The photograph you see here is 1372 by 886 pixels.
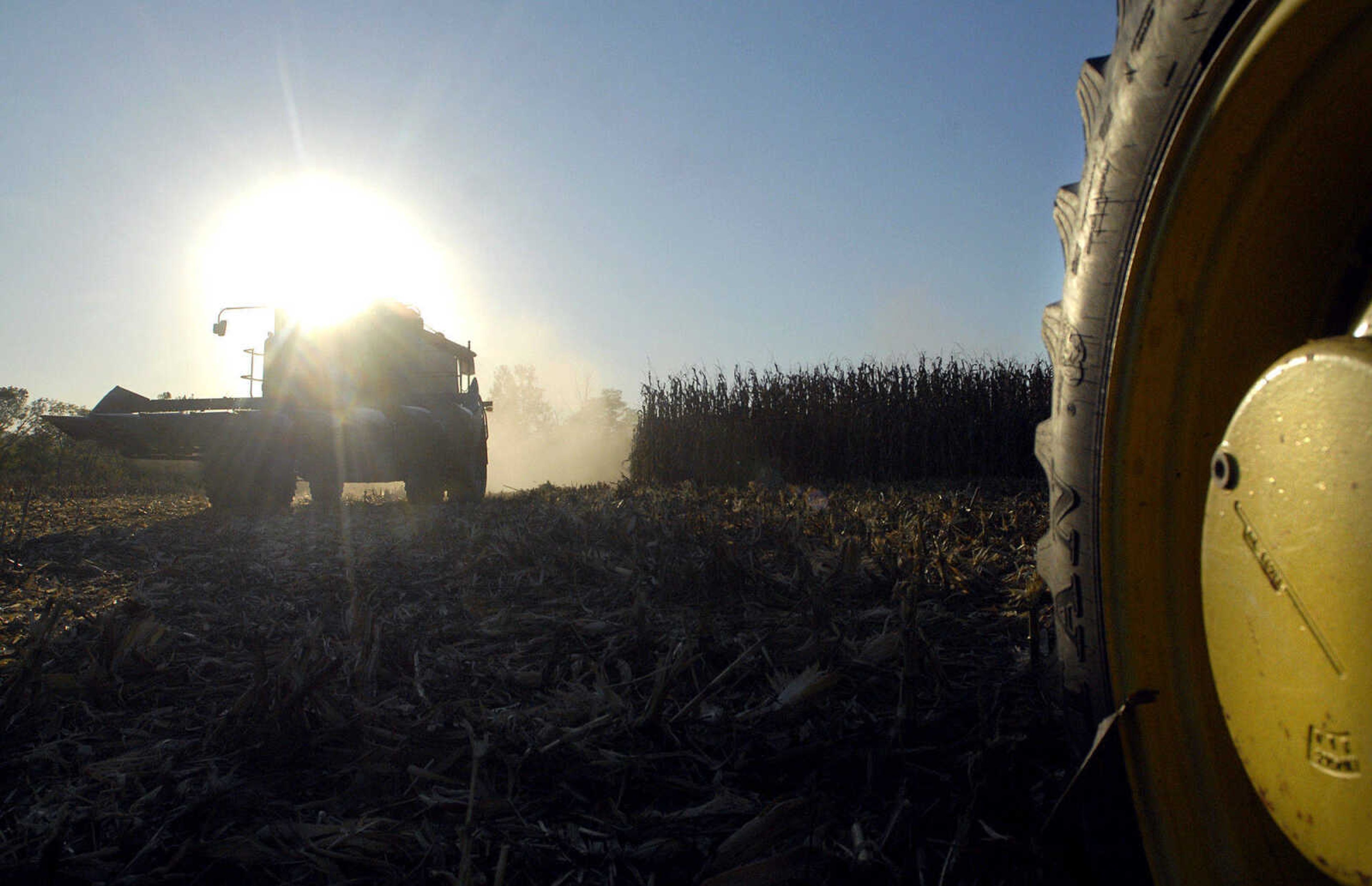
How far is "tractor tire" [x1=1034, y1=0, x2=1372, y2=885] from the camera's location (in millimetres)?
888

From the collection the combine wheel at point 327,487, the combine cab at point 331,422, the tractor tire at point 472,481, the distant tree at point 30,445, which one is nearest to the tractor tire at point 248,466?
the combine cab at point 331,422

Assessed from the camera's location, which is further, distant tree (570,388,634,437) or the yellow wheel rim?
distant tree (570,388,634,437)

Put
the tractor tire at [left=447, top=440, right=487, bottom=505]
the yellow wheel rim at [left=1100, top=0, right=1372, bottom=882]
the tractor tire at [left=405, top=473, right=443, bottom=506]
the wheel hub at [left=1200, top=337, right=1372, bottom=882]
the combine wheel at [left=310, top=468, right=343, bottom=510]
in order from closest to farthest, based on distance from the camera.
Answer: the wheel hub at [left=1200, top=337, right=1372, bottom=882]
the yellow wheel rim at [left=1100, top=0, right=1372, bottom=882]
the combine wheel at [left=310, top=468, right=343, bottom=510]
the tractor tire at [left=405, top=473, right=443, bottom=506]
the tractor tire at [left=447, top=440, right=487, bottom=505]

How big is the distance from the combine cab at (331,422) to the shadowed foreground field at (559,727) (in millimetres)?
4503

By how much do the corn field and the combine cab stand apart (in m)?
4.84

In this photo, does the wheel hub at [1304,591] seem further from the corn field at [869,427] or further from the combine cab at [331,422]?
the corn field at [869,427]

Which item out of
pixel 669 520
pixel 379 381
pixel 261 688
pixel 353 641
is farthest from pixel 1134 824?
pixel 379 381

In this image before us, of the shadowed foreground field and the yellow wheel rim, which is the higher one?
the yellow wheel rim

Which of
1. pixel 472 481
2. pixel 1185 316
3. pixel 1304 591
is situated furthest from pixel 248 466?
pixel 1304 591

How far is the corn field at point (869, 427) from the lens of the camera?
13.0 m

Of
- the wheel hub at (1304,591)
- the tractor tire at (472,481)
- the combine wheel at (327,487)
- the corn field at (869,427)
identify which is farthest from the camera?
the corn field at (869,427)

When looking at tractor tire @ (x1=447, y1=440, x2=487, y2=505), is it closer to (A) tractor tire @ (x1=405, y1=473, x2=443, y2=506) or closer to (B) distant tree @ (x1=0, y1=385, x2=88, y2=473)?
(A) tractor tire @ (x1=405, y1=473, x2=443, y2=506)

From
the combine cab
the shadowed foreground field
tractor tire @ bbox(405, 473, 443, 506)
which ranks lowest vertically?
the shadowed foreground field

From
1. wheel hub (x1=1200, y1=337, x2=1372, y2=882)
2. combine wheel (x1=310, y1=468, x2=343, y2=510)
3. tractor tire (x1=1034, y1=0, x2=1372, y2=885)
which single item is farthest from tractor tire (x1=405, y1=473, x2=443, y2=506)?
wheel hub (x1=1200, y1=337, x2=1372, y2=882)
